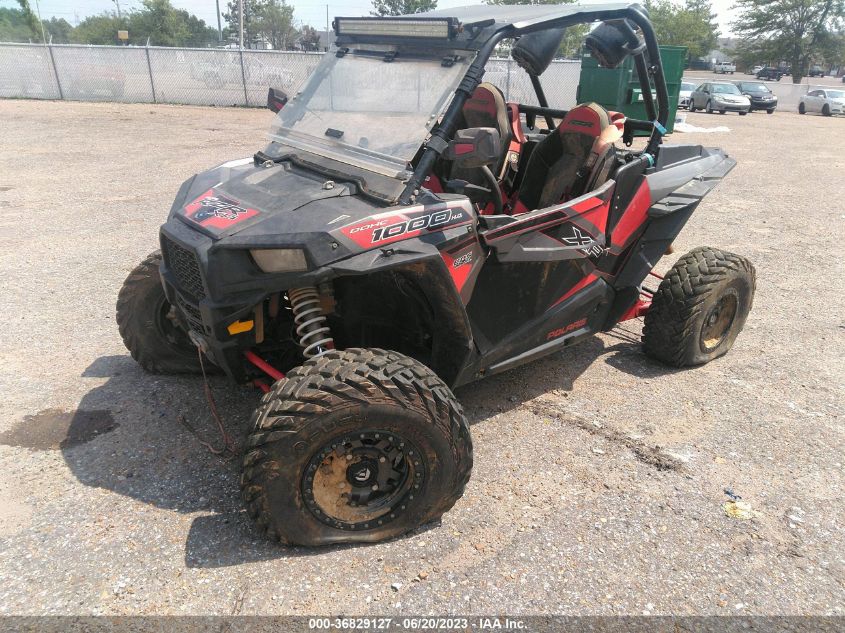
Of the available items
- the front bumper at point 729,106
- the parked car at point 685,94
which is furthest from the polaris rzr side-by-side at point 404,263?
the front bumper at point 729,106

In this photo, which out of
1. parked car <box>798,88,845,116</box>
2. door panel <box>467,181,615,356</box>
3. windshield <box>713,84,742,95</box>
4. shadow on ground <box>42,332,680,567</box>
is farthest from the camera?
parked car <box>798,88,845,116</box>

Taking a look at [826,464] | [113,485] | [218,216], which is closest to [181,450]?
[113,485]

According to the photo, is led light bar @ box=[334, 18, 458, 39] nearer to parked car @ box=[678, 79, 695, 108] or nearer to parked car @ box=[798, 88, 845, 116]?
parked car @ box=[678, 79, 695, 108]

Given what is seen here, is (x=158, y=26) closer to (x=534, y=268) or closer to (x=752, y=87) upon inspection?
(x=752, y=87)

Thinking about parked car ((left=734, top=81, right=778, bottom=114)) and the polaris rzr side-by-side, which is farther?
parked car ((left=734, top=81, right=778, bottom=114))

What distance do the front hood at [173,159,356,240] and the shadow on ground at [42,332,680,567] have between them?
107 centimetres

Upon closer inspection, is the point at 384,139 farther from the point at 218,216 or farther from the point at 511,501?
the point at 511,501

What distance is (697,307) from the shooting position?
4.31 metres

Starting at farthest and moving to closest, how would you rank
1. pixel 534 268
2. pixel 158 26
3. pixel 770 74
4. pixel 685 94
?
pixel 770 74 → pixel 158 26 → pixel 685 94 → pixel 534 268

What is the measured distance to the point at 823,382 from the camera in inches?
173

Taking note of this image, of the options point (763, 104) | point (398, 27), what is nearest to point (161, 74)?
point (398, 27)

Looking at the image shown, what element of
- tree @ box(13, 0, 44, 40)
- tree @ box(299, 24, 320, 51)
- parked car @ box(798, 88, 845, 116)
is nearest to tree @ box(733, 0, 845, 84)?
parked car @ box(798, 88, 845, 116)

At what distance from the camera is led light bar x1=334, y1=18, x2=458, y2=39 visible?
3.21 metres

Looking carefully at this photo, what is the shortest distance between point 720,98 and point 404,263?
2642 cm
